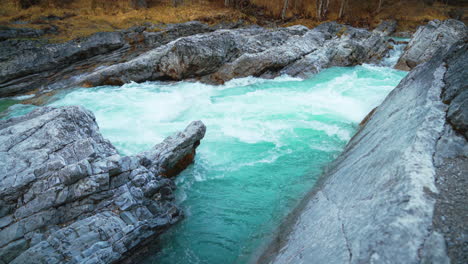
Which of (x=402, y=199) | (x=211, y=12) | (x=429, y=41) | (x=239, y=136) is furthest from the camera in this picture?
(x=211, y=12)

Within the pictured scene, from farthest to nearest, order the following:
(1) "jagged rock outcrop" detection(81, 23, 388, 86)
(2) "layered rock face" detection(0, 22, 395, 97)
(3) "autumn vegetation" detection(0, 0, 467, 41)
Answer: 1. (3) "autumn vegetation" detection(0, 0, 467, 41)
2. (1) "jagged rock outcrop" detection(81, 23, 388, 86)
3. (2) "layered rock face" detection(0, 22, 395, 97)

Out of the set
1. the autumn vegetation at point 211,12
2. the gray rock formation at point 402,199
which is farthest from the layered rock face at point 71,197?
the autumn vegetation at point 211,12

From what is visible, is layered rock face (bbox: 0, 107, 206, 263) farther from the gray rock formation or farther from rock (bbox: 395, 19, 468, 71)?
rock (bbox: 395, 19, 468, 71)

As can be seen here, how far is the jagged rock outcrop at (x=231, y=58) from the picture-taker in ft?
53.5

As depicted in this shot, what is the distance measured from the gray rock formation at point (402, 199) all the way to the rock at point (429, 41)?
16916 millimetres

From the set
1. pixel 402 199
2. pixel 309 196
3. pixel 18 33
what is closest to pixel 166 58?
pixel 18 33

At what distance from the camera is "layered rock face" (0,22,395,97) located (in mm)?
16188

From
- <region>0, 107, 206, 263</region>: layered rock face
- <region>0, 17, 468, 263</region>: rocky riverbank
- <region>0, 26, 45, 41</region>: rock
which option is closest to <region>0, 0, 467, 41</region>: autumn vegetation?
<region>0, 26, 45, 41</region>: rock

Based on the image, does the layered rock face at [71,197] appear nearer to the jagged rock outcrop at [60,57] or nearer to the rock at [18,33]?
the jagged rock outcrop at [60,57]

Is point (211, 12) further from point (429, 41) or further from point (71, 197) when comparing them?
point (71, 197)

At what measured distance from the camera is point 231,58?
17750mm

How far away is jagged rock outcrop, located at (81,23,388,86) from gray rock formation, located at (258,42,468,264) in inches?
506

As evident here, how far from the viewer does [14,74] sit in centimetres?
1573

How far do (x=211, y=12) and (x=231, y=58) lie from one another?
15.1 metres
